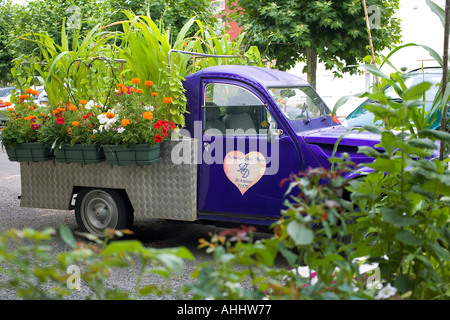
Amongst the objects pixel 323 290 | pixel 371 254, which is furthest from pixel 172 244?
pixel 323 290

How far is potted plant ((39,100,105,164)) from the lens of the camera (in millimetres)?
5449

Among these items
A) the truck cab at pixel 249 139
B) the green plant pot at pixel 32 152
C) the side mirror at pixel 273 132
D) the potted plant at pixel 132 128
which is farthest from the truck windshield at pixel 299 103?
the green plant pot at pixel 32 152

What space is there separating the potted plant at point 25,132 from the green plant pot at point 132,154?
0.92 meters

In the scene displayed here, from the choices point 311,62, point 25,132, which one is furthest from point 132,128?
point 311,62

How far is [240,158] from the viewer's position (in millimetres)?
5066

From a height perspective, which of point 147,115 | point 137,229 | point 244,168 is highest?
point 147,115

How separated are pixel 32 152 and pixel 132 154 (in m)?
1.38

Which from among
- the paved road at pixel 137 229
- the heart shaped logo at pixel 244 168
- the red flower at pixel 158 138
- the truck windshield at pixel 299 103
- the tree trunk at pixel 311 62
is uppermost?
the tree trunk at pixel 311 62

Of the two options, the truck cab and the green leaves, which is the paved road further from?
the green leaves

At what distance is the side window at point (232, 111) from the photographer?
17.0ft

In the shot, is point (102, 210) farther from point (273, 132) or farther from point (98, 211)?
point (273, 132)

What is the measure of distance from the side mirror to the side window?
9 cm

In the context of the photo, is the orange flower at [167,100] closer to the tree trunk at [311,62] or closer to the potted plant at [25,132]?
the potted plant at [25,132]

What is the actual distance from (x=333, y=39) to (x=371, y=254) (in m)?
10.3
